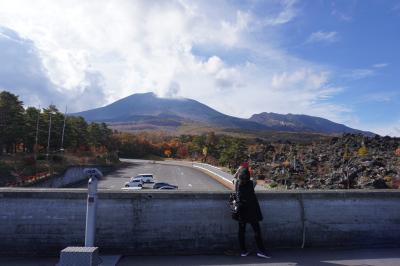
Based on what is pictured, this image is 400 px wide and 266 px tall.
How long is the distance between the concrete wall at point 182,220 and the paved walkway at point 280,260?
0.98ft

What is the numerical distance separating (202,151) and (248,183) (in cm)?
10439

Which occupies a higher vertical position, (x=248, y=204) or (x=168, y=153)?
(x=168, y=153)

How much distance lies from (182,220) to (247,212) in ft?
3.98

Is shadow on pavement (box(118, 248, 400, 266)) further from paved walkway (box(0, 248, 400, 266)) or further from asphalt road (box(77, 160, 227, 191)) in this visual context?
asphalt road (box(77, 160, 227, 191))

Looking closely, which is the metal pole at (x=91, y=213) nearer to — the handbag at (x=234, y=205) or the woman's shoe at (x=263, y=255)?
the handbag at (x=234, y=205)

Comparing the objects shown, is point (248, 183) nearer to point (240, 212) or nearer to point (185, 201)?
point (240, 212)

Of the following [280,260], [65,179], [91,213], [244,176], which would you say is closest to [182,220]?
[244,176]

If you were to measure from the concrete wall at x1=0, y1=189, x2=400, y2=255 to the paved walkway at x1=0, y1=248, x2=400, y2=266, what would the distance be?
0.30m

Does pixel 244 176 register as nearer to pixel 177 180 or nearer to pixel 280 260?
pixel 280 260

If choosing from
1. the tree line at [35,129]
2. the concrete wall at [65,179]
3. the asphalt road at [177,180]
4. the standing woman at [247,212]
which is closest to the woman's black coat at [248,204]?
the standing woman at [247,212]

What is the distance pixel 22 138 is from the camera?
55438mm

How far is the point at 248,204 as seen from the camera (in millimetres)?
7598

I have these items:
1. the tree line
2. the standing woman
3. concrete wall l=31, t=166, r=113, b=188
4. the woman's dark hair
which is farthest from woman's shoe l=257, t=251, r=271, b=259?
the tree line

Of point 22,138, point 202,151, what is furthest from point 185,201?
point 202,151
